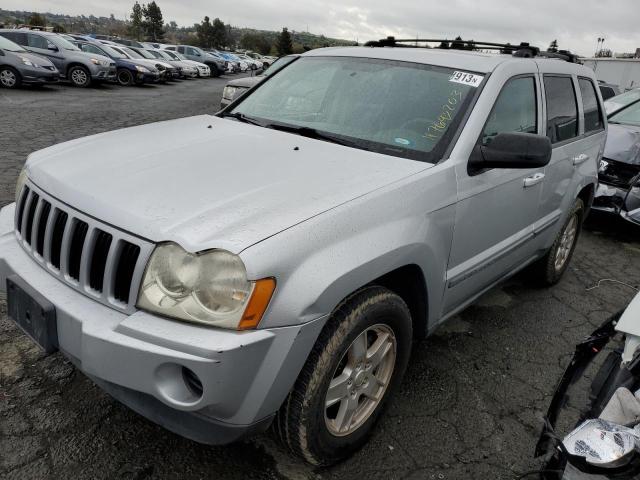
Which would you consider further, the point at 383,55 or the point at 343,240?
the point at 383,55

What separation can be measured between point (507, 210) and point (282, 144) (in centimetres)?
129

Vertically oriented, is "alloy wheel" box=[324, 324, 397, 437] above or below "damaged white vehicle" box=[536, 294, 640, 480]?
below

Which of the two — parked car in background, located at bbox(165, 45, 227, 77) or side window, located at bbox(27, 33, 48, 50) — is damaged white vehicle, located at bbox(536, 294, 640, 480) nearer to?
side window, located at bbox(27, 33, 48, 50)

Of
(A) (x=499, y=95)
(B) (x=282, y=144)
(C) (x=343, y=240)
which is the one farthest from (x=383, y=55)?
(C) (x=343, y=240)

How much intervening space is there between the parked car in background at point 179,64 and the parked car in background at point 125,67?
515cm

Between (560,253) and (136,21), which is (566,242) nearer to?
(560,253)

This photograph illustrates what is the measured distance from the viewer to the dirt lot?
2.13 metres

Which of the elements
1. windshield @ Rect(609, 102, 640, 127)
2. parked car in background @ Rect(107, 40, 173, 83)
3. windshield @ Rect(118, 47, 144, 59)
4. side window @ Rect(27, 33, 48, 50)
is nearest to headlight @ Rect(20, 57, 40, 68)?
side window @ Rect(27, 33, 48, 50)

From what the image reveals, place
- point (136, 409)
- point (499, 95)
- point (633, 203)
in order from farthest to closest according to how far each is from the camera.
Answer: point (633, 203) → point (499, 95) → point (136, 409)

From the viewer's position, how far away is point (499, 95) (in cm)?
273

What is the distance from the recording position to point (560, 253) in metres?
4.13

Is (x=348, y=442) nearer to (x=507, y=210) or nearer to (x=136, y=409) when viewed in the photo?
(x=136, y=409)

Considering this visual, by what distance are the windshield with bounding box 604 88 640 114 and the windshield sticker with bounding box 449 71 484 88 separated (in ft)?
16.3

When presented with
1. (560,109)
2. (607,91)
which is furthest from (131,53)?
(560,109)
